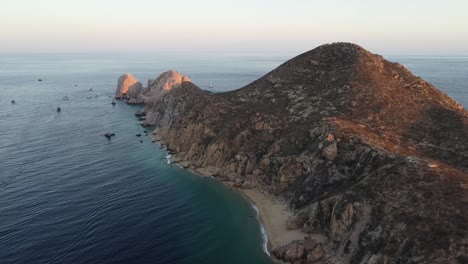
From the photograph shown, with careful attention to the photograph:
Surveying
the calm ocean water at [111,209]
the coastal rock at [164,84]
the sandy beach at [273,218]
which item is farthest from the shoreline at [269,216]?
the coastal rock at [164,84]

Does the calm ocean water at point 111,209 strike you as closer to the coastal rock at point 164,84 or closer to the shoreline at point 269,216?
the shoreline at point 269,216

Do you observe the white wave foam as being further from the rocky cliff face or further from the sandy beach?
the rocky cliff face

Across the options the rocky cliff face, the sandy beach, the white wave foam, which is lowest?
the white wave foam

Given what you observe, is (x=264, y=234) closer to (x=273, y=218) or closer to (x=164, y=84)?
(x=273, y=218)

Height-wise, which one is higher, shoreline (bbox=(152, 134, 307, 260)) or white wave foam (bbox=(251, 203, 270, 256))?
shoreline (bbox=(152, 134, 307, 260))

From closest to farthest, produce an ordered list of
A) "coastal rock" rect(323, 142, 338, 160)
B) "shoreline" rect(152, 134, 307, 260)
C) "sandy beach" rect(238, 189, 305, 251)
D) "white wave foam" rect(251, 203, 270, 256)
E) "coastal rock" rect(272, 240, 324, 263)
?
"coastal rock" rect(272, 240, 324, 263), "white wave foam" rect(251, 203, 270, 256), "shoreline" rect(152, 134, 307, 260), "sandy beach" rect(238, 189, 305, 251), "coastal rock" rect(323, 142, 338, 160)

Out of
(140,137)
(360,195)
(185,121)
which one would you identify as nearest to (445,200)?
(360,195)

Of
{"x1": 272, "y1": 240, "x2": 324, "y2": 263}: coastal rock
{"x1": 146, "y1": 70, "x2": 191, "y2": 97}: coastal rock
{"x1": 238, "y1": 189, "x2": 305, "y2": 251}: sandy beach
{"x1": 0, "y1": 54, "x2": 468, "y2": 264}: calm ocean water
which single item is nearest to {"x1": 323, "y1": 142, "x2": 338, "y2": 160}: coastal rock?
{"x1": 238, "y1": 189, "x2": 305, "y2": 251}: sandy beach
